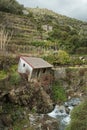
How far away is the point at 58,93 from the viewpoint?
153ft

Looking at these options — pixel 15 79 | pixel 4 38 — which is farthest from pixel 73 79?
pixel 4 38

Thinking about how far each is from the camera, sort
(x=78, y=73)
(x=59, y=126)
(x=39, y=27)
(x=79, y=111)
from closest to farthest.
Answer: (x=79, y=111), (x=59, y=126), (x=78, y=73), (x=39, y=27)

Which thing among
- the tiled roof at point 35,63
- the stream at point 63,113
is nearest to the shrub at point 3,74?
the tiled roof at point 35,63

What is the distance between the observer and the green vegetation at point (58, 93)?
45.7m

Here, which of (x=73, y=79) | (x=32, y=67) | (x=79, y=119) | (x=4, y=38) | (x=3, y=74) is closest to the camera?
(x=79, y=119)

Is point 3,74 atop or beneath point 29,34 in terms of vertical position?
beneath

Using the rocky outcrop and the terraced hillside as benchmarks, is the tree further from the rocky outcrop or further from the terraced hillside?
the rocky outcrop

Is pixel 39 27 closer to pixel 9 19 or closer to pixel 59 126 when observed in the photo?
pixel 9 19

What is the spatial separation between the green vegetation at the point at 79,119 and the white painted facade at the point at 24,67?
63.6 feet

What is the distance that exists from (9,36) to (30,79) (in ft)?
60.6

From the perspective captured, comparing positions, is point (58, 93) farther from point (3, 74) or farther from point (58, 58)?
point (58, 58)

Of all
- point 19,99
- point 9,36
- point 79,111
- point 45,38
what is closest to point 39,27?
point 45,38

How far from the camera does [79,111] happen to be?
85.9 ft

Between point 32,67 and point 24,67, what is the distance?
6.07 feet
